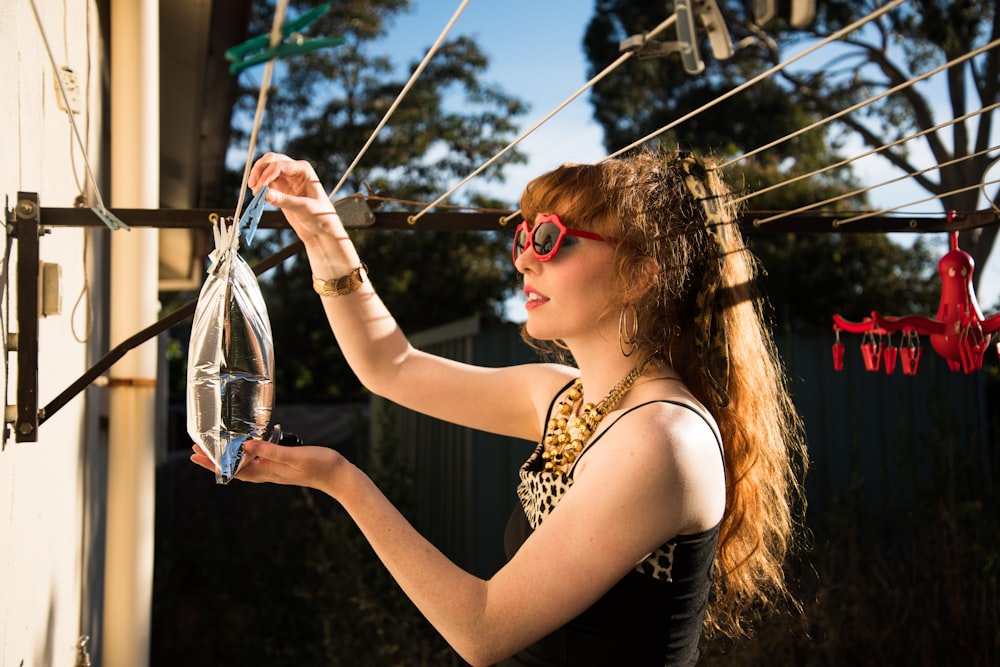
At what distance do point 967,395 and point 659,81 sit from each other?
10.3 meters

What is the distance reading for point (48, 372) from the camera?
1.81 meters

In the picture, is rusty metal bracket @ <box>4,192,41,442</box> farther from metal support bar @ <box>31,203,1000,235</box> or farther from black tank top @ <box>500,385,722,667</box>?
black tank top @ <box>500,385,722,667</box>

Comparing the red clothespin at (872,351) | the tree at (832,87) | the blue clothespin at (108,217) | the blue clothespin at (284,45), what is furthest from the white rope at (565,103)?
the tree at (832,87)

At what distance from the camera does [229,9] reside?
3.18 m

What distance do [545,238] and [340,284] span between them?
0.42 metres

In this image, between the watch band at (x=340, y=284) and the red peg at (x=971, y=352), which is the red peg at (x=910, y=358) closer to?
the red peg at (x=971, y=352)

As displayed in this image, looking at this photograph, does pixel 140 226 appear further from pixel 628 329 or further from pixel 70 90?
pixel 628 329

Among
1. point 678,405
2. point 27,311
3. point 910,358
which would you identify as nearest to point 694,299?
point 678,405

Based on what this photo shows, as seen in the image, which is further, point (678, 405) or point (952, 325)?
point (952, 325)

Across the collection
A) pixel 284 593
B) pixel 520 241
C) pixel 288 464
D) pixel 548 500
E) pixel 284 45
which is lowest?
pixel 284 593

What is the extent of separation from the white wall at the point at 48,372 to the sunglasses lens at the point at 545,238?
816 mm

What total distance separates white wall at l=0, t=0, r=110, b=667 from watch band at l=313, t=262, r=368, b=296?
0.48 meters

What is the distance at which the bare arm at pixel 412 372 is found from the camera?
1729 mm

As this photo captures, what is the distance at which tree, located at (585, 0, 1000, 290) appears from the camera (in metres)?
9.77
